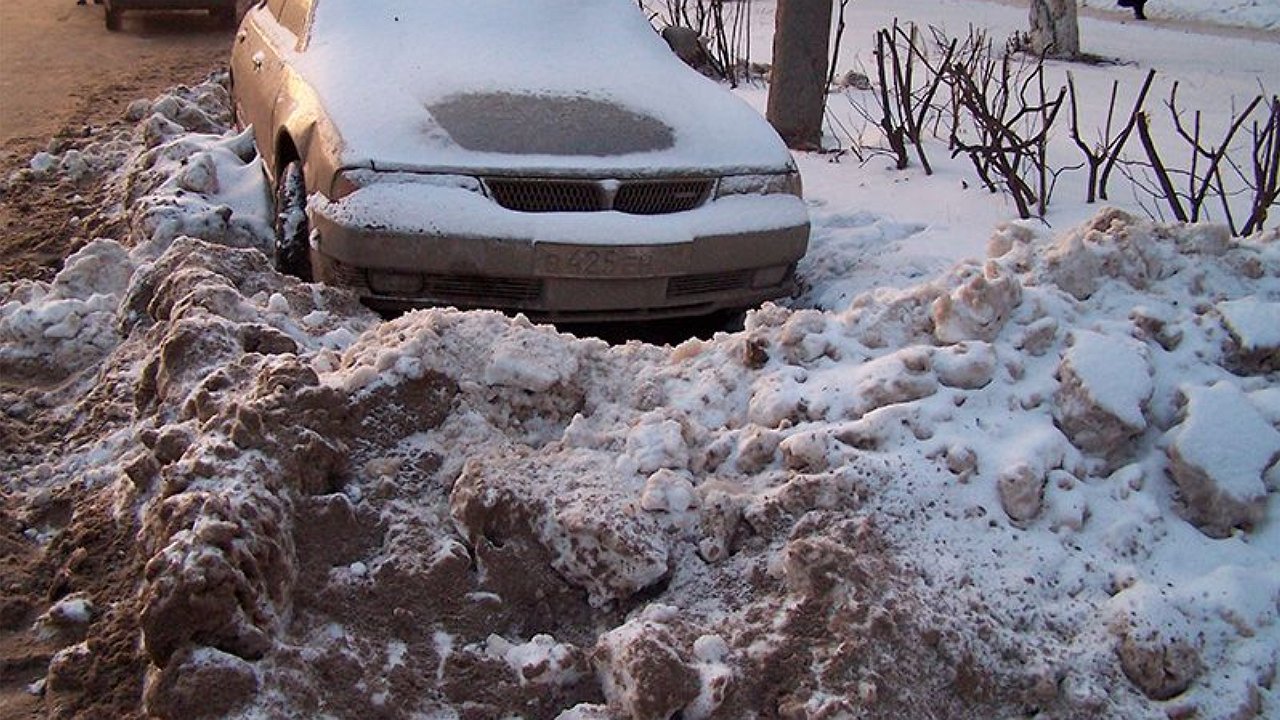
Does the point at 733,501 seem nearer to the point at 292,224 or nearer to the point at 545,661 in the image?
the point at 545,661

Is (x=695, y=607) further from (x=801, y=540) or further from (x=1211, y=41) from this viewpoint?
(x=1211, y=41)

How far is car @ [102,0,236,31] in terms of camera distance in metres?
13.5

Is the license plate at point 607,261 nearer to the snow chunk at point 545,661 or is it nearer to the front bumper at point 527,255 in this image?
the front bumper at point 527,255

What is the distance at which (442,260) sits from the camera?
14.4 feet

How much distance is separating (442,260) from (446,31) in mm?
1718

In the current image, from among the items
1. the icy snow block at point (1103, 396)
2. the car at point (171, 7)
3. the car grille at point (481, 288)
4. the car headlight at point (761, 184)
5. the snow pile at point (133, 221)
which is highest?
the icy snow block at point (1103, 396)

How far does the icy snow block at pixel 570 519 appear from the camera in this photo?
2781 millimetres

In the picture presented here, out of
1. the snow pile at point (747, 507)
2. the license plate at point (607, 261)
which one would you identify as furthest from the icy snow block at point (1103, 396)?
the license plate at point (607, 261)

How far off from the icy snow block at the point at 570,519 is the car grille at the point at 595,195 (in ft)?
5.60

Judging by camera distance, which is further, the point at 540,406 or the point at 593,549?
the point at 540,406

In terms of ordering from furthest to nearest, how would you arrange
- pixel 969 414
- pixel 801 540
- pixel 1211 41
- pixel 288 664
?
pixel 1211 41
pixel 969 414
pixel 801 540
pixel 288 664

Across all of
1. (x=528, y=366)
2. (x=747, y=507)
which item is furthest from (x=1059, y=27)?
(x=747, y=507)

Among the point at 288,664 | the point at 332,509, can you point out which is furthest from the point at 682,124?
the point at 288,664

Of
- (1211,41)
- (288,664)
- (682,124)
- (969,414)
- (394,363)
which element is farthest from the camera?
(1211,41)
